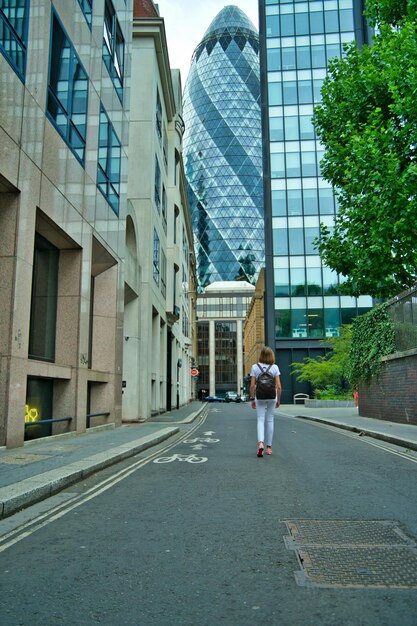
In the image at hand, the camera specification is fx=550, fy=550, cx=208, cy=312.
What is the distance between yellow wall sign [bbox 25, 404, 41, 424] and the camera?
452 inches

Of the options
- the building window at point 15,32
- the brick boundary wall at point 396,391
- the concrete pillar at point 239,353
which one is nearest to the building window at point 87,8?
the building window at point 15,32

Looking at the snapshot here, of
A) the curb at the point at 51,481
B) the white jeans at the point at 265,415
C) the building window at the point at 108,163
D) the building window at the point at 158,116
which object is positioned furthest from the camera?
the building window at the point at 158,116

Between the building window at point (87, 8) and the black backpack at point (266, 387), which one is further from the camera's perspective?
the building window at point (87, 8)

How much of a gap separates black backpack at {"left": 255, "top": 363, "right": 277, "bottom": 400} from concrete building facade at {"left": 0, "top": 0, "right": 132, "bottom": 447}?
4294mm

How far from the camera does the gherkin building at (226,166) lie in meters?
159

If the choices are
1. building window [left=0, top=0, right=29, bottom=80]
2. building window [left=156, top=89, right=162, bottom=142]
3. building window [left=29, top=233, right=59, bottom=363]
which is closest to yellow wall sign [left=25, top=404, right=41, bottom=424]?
building window [left=29, top=233, right=59, bottom=363]

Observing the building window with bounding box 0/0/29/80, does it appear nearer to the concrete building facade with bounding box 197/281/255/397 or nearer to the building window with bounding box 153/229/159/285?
the building window with bounding box 153/229/159/285

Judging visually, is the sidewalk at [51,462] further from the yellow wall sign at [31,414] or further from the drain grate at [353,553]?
the drain grate at [353,553]

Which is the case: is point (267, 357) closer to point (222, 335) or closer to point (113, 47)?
point (113, 47)

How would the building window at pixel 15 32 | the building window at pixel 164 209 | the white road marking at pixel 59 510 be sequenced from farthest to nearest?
the building window at pixel 164 209, the building window at pixel 15 32, the white road marking at pixel 59 510

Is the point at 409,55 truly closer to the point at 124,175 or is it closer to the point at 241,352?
the point at 124,175

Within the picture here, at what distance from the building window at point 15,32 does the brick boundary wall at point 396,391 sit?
12.0 m

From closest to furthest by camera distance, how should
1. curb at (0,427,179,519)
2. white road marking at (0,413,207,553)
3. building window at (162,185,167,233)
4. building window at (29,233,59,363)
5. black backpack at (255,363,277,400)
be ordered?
white road marking at (0,413,207,553) < curb at (0,427,179,519) < black backpack at (255,363,277,400) < building window at (29,233,59,363) < building window at (162,185,167,233)

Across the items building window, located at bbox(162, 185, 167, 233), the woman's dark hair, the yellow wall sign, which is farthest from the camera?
building window, located at bbox(162, 185, 167, 233)
